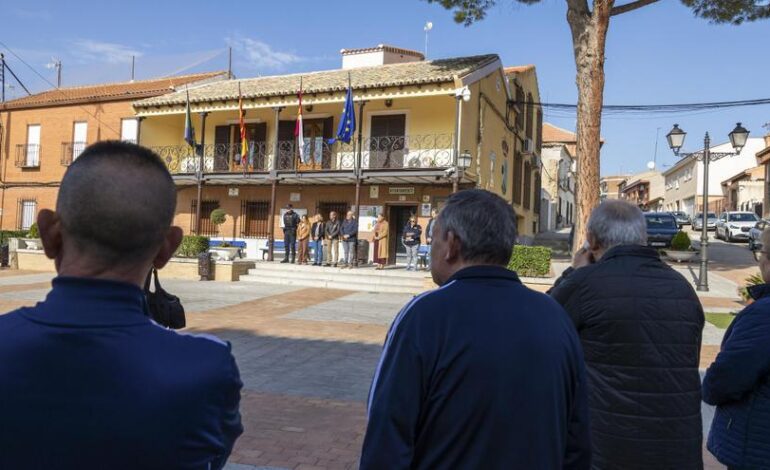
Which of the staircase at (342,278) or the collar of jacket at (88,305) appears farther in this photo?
the staircase at (342,278)

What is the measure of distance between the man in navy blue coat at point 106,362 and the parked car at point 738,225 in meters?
34.0

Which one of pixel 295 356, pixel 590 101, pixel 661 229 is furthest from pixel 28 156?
pixel 661 229

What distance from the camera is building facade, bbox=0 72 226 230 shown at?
24.6 m

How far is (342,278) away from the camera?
15.6 metres

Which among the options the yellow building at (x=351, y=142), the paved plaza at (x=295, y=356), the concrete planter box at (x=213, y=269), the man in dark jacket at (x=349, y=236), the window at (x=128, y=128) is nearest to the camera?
the paved plaza at (x=295, y=356)

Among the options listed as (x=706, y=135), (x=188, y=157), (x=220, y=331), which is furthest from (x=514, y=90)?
(x=220, y=331)

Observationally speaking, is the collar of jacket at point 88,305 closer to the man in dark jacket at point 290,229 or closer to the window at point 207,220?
the man in dark jacket at point 290,229

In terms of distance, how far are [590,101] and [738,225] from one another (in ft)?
76.1

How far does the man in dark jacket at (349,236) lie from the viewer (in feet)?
53.8

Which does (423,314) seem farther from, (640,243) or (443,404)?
(640,243)

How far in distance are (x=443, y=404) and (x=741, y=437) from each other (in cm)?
158

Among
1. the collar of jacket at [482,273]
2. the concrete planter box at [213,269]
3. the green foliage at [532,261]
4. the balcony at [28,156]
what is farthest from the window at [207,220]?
the collar of jacket at [482,273]

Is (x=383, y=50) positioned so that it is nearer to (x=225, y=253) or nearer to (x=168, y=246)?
(x=225, y=253)

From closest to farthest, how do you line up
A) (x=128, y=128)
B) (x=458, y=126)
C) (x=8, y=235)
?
(x=458, y=126) < (x=8, y=235) < (x=128, y=128)
